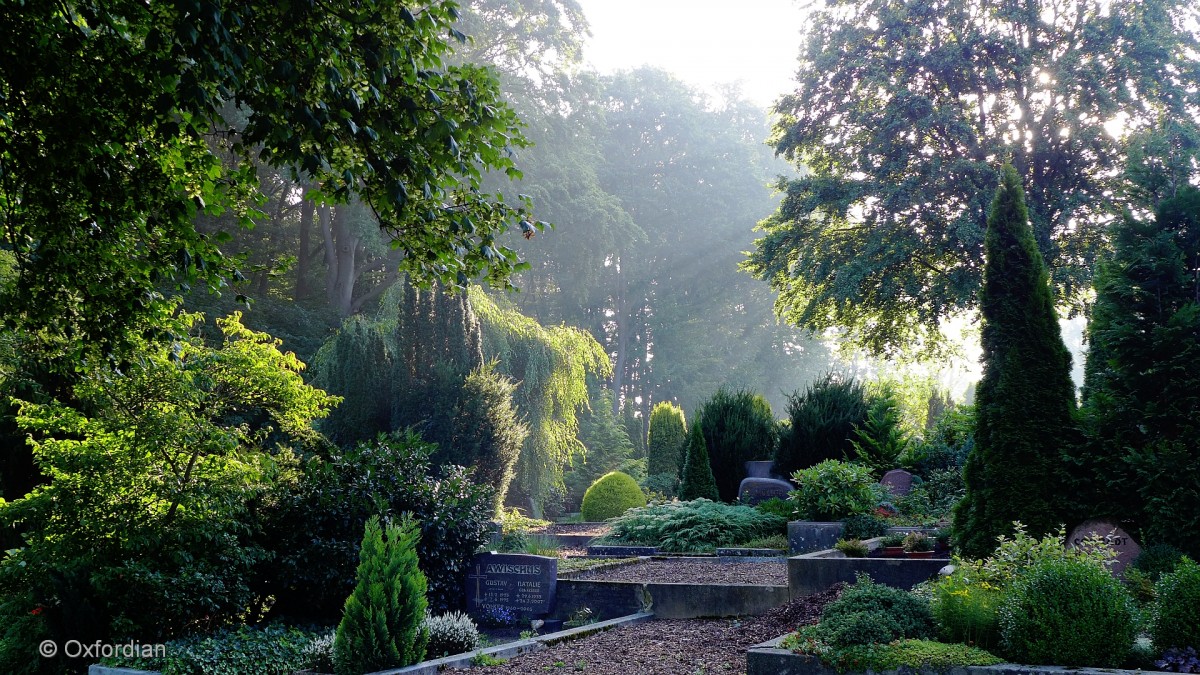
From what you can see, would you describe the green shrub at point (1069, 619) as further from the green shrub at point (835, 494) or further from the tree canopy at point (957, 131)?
the tree canopy at point (957, 131)

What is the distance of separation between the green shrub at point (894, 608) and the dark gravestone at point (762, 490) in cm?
1063

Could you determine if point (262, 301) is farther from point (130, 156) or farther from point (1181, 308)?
point (1181, 308)

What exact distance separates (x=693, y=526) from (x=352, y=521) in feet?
20.9

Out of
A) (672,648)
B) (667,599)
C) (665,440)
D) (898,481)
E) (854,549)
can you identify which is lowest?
(672,648)

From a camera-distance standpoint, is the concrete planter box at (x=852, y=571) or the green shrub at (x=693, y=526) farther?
the green shrub at (x=693, y=526)

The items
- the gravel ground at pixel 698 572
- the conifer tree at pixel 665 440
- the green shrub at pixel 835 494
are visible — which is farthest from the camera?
the conifer tree at pixel 665 440

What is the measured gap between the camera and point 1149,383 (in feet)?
24.1

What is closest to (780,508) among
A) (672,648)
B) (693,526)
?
(693,526)

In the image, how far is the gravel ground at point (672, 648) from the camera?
6.77 meters

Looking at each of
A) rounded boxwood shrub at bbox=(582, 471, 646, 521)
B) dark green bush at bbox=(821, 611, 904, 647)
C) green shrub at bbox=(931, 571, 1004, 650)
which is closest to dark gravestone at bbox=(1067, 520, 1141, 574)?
green shrub at bbox=(931, 571, 1004, 650)

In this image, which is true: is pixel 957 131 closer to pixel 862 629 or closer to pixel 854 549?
pixel 854 549

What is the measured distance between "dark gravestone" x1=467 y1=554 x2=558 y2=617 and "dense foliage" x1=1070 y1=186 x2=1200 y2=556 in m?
5.60

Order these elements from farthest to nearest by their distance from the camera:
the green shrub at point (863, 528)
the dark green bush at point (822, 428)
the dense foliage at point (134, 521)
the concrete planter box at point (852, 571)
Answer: the dark green bush at point (822, 428) → the green shrub at point (863, 528) → the concrete planter box at point (852, 571) → the dense foliage at point (134, 521)

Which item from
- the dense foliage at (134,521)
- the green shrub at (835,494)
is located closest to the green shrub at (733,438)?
the green shrub at (835,494)
